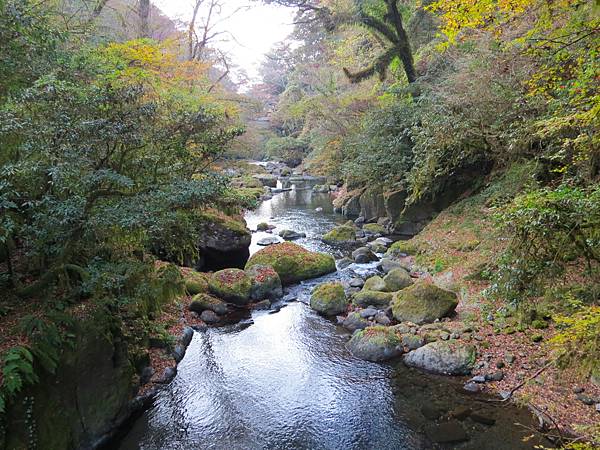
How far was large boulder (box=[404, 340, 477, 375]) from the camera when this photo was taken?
795cm

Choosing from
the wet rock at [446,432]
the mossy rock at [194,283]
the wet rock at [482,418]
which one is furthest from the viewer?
the mossy rock at [194,283]

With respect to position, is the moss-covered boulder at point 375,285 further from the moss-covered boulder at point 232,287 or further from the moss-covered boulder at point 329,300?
the moss-covered boulder at point 232,287

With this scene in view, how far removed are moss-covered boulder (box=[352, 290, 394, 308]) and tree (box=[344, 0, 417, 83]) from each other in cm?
1110

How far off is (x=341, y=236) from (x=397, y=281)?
20.8 feet

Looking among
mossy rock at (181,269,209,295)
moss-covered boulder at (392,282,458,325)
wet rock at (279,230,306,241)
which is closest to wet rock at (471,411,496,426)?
moss-covered boulder at (392,282,458,325)

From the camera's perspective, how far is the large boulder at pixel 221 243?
14.6 metres

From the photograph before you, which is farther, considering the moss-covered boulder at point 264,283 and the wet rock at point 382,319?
the moss-covered boulder at point 264,283

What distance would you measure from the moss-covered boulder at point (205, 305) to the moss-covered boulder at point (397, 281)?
4909 millimetres

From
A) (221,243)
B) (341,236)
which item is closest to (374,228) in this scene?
(341,236)

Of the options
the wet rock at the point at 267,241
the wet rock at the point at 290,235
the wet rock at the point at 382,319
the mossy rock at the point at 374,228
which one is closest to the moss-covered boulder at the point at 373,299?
the wet rock at the point at 382,319

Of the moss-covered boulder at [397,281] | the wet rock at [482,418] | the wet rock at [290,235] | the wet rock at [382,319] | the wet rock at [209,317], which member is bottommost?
the wet rock at [209,317]

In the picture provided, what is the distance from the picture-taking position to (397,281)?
39.6ft

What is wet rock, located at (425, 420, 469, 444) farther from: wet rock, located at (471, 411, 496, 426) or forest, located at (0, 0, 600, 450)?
wet rock, located at (471, 411, 496, 426)

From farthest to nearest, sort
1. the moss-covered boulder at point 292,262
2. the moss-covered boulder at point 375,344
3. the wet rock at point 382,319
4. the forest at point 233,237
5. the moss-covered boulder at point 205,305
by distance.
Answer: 1. the moss-covered boulder at point 292,262
2. the moss-covered boulder at point 205,305
3. the wet rock at point 382,319
4. the moss-covered boulder at point 375,344
5. the forest at point 233,237
